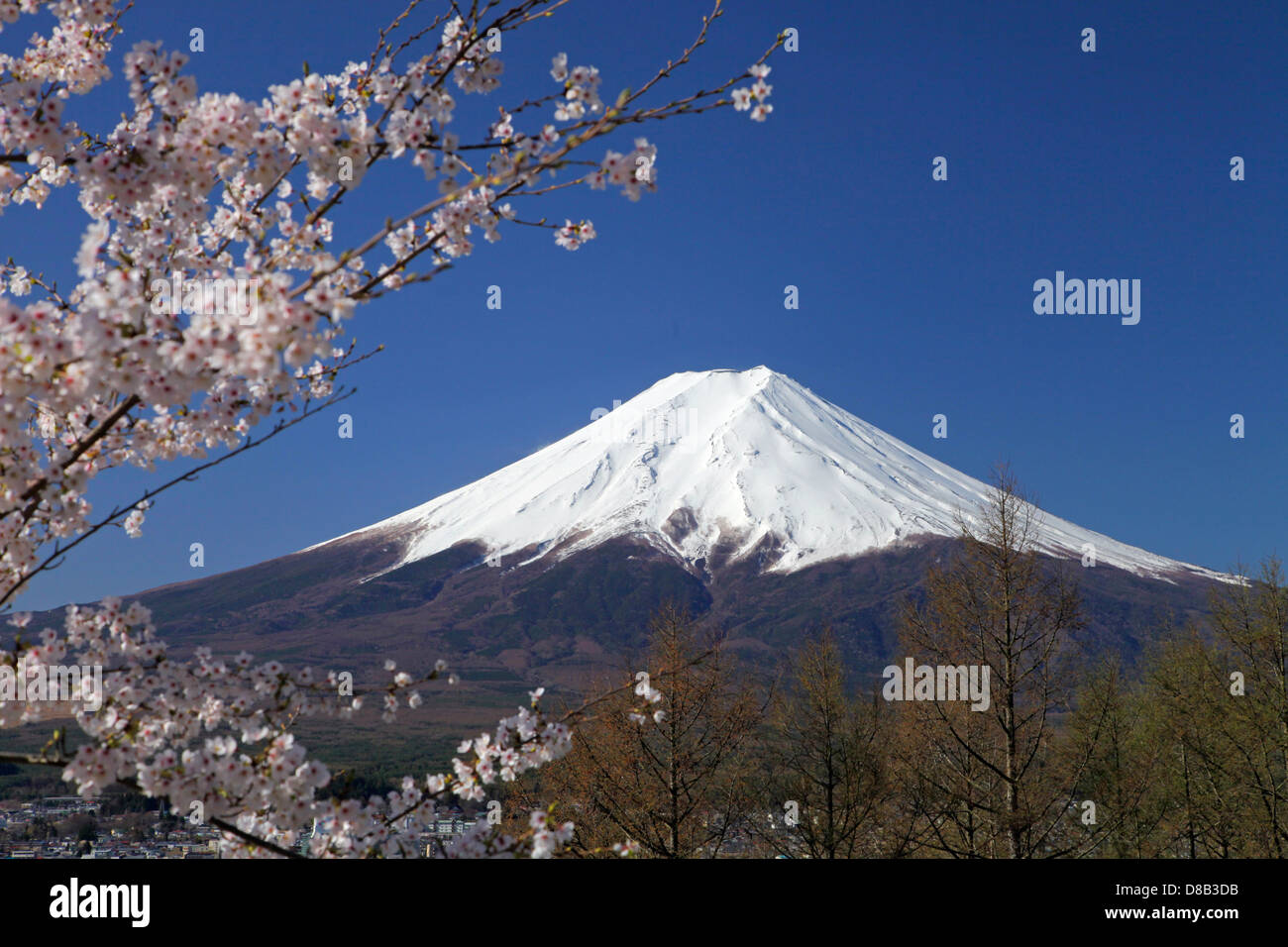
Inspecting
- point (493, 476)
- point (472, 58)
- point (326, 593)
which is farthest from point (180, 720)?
point (493, 476)

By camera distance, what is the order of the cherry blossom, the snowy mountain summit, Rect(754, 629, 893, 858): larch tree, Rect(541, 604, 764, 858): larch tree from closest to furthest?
the cherry blossom < Rect(541, 604, 764, 858): larch tree < Rect(754, 629, 893, 858): larch tree < the snowy mountain summit

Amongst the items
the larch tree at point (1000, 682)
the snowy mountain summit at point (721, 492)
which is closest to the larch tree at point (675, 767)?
the larch tree at point (1000, 682)

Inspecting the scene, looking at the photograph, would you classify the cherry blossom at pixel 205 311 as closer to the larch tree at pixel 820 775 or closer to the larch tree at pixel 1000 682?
the larch tree at pixel 1000 682

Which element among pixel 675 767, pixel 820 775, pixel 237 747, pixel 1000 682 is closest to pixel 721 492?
pixel 820 775

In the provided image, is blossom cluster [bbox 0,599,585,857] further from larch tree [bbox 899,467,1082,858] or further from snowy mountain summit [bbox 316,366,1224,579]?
snowy mountain summit [bbox 316,366,1224,579]

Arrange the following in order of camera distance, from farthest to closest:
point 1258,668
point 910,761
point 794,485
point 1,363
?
1. point 794,485
2. point 1258,668
3. point 910,761
4. point 1,363

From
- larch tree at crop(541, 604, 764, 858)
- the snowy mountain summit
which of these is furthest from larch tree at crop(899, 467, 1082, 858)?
the snowy mountain summit
